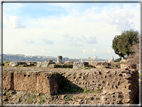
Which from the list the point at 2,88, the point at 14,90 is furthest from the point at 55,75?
the point at 2,88

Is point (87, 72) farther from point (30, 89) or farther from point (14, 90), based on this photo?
point (14, 90)

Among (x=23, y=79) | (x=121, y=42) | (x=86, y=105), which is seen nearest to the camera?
(x=86, y=105)

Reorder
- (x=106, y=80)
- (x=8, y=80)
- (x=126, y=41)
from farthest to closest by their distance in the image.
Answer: (x=126, y=41) → (x=8, y=80) → (x=106, y=80)

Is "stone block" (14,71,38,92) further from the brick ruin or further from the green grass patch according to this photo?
the green grass patch

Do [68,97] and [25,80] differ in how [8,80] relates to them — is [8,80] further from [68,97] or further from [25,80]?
[68,97]

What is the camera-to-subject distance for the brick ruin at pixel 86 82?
268 inches

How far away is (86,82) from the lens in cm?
809

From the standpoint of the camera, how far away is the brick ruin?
22.3 feet

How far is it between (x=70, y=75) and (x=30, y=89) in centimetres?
233

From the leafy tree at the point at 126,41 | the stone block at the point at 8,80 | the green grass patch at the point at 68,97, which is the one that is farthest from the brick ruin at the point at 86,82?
the leafy tree at the point at 126,41

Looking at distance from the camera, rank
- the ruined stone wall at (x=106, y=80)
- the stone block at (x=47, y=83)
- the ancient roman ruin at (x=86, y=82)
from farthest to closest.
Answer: the ruined stone wall at (x=106, y=80)
the stone block at (x=47, y=83)
the ancient roman ruin at (x=86, y=82)

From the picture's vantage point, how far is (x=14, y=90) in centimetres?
813

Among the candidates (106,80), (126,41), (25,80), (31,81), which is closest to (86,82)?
(106,80)

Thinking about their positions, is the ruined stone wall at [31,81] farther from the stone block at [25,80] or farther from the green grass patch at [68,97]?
the green grass patch at [68,97]
